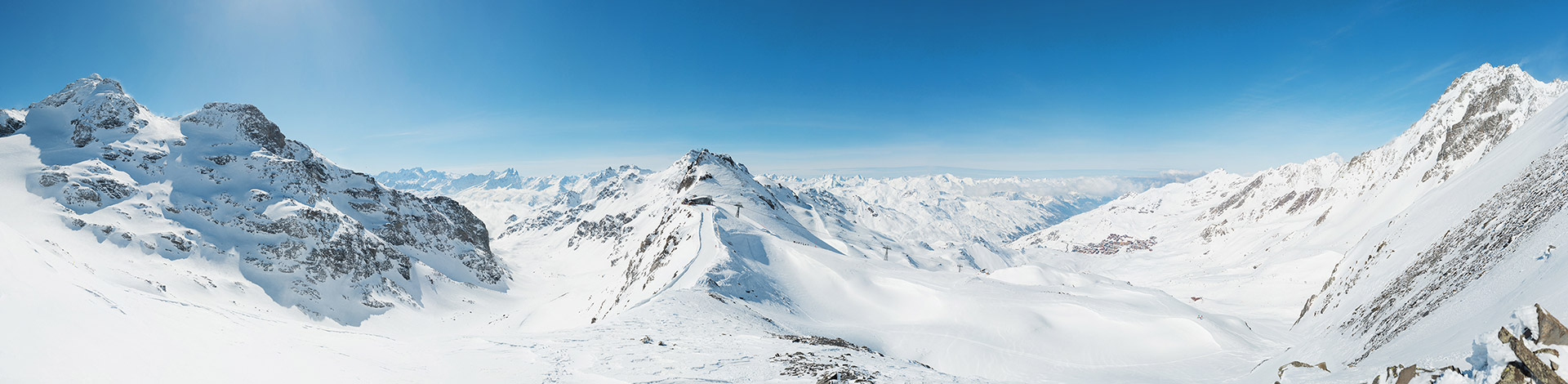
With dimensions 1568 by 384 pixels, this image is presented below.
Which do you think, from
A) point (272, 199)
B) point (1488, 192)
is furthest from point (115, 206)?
point (1488, 192)

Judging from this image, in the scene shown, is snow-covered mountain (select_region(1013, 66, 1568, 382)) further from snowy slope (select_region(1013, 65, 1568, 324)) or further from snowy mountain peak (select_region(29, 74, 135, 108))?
snowy mountain peak (select_region(29, 74, 135, 108))

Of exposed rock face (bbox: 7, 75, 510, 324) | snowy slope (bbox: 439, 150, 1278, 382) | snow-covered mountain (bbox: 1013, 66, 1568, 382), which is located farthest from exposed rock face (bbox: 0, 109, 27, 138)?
snow-covered mountain (bbox: 1013, 66, 1568, 382)

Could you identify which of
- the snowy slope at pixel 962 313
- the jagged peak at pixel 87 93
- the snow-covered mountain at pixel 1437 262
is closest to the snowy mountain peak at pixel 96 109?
the jagged peak at pixel 87 93

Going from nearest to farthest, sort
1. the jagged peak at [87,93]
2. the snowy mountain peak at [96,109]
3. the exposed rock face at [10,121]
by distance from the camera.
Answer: the exposed rock face at [10,121] < the snowy mountain peak at [96,109] < the jagged peak at [87,93]

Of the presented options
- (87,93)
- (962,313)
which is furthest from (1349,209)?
(87,93)

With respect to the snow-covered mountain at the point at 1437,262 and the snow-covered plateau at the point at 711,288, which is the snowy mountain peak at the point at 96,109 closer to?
the snow-covered plateau at the point at 711,288

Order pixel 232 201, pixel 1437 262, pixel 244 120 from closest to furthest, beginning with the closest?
pixel 1437 262 < pixel 232 201 < pixel 244 120

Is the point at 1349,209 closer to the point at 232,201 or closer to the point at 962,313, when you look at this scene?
the point at 962,313
